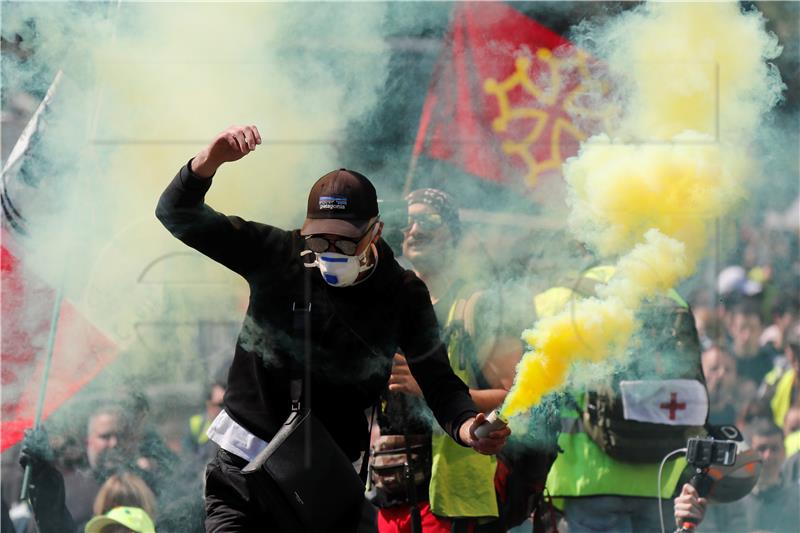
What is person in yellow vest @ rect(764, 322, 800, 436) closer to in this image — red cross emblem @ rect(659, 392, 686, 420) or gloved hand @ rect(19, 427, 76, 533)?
red cross emblem @ rect(659, 392, 686, 420)

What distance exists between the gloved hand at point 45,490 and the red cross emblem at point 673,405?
2.91 metres

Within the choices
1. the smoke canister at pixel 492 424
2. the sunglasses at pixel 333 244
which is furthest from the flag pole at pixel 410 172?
the smoke canister at pixel 492 424

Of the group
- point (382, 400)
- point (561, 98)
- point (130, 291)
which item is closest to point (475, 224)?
point (561, 98)

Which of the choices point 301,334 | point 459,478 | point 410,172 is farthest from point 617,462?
point 301,334

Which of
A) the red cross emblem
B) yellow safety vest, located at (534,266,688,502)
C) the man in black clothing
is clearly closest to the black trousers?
the man in black clothing

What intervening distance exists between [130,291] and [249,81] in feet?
4.00

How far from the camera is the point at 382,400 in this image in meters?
5.22

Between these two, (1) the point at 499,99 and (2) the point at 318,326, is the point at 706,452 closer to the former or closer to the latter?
(1) the point at 499,99

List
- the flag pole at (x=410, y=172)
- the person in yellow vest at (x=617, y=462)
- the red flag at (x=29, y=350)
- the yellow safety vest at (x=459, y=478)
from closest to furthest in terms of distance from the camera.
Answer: the yellow safety vest at (x=459, y=478), the person in yellow vest at (x=617, y=462), the flag pole at (x=410, y=172), the red flag at (x=29, y=350)

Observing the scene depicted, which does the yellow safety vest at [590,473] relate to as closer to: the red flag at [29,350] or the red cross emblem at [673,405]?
the red cross emblem at [673,405]

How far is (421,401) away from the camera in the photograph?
526cm

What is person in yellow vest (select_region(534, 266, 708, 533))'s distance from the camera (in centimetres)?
556

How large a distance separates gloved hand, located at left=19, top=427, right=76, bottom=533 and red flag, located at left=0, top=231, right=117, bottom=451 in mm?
212

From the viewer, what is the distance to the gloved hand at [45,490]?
5.94 meters
